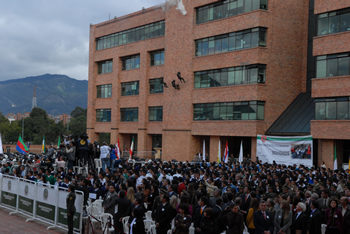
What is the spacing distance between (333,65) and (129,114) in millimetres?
28313

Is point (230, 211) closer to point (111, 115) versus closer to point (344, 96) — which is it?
point (344, 96)

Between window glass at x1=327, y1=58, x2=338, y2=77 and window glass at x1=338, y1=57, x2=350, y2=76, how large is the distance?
12.4 inches

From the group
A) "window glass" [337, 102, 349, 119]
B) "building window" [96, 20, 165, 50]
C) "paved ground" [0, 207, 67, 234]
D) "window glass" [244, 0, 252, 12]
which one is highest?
"building window" [96, 20, 165, 50]

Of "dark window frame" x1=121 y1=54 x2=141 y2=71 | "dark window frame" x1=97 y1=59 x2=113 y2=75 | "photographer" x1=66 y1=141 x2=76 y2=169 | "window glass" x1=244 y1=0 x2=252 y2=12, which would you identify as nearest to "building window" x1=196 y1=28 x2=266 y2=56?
"window glass" x1=244 y1=0 x2=252 y2=12

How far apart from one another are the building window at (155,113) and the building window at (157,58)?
A: 18.2 ft

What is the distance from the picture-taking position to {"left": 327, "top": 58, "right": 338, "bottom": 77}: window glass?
29734 mm

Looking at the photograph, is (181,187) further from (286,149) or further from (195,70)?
(195,70)

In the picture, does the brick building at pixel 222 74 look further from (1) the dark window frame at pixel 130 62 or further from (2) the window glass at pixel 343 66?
(2) the window glass at pixel 343 66

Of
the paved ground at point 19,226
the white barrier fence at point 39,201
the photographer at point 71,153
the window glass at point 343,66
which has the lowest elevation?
the paved ground at point 19,226

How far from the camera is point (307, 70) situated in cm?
3672

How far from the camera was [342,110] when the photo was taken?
95.3ft

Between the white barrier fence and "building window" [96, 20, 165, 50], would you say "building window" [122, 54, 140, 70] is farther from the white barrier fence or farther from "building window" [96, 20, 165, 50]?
the white barrier fence

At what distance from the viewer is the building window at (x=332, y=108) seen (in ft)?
94.8

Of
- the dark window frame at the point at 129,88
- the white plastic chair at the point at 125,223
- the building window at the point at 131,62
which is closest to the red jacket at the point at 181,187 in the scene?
the white plastic chair at the point at 125,223
